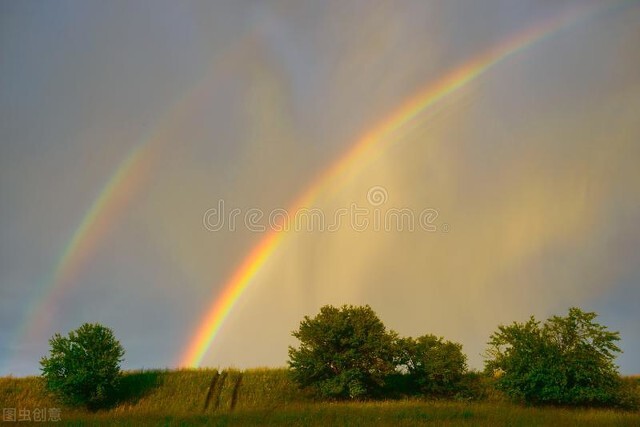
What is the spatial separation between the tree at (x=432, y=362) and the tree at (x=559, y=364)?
298 centimetres

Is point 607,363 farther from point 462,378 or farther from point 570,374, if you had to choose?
point 462,378

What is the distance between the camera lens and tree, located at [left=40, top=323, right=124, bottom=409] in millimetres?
49688

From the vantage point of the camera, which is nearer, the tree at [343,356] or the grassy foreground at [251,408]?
the grassy foreground at [251,408]

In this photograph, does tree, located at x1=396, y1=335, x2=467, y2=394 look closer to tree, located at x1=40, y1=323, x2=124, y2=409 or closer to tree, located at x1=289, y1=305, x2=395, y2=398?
tree, located at x1=289, y1=305, x2=395, y2=398

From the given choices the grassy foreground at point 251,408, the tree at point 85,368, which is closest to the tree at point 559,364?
the grassy foreground at point 251,408

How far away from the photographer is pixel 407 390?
2095 inches

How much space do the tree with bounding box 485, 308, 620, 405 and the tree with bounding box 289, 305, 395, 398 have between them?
367 inches

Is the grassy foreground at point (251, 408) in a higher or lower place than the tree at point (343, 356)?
lower

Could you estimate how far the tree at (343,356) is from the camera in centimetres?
4984

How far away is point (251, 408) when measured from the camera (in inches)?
1889

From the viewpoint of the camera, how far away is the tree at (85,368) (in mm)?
49688

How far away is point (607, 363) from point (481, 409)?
11744mm

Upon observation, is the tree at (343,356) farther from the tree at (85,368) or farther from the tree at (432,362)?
the tree at (85,368)

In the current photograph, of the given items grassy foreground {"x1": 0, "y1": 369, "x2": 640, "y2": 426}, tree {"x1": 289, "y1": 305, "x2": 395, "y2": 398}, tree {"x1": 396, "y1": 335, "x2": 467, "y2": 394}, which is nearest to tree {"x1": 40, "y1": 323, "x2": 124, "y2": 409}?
grassy foreground {"x1": 0, "y1": 369, "x2": 640, "y2": 426}
